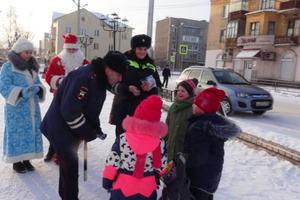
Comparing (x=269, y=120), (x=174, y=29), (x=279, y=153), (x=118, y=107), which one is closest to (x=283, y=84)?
(x=269, y=120)

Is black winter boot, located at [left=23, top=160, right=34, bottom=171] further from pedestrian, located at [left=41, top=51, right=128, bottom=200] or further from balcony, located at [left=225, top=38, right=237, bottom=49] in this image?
balcony, located at [left=225, top=38, right=237, bottom=49]

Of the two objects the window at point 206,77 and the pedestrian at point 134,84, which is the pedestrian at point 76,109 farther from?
the window at point 206,77

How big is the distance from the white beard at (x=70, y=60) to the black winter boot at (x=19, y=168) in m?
1.43

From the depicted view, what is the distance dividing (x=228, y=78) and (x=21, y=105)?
8169 mm

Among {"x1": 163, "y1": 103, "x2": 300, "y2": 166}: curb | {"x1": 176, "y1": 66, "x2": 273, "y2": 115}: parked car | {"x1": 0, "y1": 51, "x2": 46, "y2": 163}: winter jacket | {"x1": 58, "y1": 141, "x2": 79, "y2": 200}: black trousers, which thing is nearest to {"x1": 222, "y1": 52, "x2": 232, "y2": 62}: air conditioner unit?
{"x1": 176, "y1": 66, "x2": 273, "y2": 115}: parked car

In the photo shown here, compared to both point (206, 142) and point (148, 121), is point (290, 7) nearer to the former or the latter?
point (206, 142)

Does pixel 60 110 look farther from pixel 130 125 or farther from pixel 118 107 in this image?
pixel 118 107

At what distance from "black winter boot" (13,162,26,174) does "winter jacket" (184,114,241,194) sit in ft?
8.12

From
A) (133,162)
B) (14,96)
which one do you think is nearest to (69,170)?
(133,162)

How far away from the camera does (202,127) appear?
2873mm

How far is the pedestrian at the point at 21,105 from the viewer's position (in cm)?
418

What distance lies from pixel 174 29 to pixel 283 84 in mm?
63849

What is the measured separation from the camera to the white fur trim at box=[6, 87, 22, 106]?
4118 millimetres

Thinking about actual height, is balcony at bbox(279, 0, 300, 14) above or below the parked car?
above
